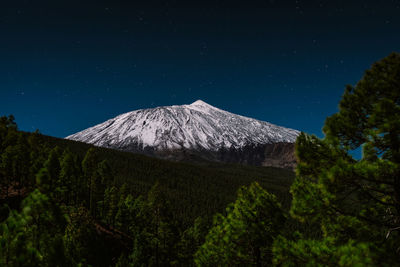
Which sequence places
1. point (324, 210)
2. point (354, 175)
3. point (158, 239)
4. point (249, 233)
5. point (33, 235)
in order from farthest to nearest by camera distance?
1. point (158, 239)
2. point (249, 233)
3. point (324, 210)
4. point (354, 175)
5. point (33, 235)

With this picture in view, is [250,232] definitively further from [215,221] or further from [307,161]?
[307,161]

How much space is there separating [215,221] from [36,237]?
10.3 metres

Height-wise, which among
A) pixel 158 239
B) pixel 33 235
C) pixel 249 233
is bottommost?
pixel 158 239

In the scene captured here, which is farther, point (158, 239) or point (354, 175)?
point (158, 239)

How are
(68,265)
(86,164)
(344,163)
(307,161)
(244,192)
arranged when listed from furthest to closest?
(86,164) → (244,192) → (307,161) → (344,163) → (68,265)

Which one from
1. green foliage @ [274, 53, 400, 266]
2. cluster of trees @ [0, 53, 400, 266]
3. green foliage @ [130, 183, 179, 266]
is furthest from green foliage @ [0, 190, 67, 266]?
green foliage @ [130, 183, 179, 266]

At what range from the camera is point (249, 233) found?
11375mm

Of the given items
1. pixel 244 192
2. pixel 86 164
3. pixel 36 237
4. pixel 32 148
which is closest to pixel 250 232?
pixel 244 192

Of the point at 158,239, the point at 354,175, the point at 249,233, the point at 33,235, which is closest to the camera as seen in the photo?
the point at 33,235

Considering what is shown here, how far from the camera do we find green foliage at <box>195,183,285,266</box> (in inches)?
444

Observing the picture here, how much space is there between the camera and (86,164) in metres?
46.9

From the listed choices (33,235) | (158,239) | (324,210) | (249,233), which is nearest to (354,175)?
(324,210)

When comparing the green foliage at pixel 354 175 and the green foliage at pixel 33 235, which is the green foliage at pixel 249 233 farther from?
the green foliage at pixel 33 235

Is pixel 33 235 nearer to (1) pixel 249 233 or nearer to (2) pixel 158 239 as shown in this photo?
(1) pixel 249 233
